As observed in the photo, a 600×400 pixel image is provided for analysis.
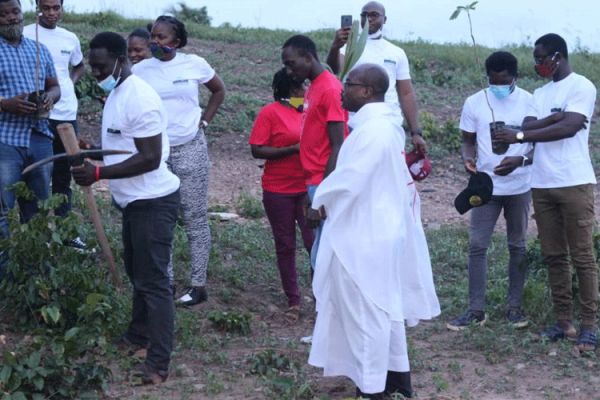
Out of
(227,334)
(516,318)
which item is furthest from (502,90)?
(227,334)

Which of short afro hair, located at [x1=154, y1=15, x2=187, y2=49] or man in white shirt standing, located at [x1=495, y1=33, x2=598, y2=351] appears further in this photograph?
short afro hair, located at [x1=154, y1=15, x2=187, y2=49]

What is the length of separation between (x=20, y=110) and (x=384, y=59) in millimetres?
2709

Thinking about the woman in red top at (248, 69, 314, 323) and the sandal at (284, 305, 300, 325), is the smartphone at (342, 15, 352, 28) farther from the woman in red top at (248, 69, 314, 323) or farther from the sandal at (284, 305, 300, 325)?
the sandal at (284, 305, 300, 325)

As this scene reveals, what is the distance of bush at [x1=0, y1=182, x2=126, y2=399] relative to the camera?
17.0 ft

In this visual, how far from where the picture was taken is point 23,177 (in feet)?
21.5

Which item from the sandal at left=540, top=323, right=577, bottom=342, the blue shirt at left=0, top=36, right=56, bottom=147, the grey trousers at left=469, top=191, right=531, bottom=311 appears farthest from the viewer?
the grey trousers at left=469, top=191, right=531, bottom=311

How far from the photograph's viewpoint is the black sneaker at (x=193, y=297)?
23.6 ft

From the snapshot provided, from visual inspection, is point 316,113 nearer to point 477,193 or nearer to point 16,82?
point 477,193

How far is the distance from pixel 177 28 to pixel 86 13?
9981 mm

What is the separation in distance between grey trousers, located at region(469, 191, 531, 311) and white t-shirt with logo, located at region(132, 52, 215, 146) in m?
2.09

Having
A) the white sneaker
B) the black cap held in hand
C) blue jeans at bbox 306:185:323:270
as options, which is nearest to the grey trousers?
the black cap held in hand

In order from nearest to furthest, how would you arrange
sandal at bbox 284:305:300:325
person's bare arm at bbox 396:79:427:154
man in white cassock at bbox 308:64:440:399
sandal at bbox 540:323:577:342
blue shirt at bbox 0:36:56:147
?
1. man in white cassock at bbox 308:64:440:399
2. blue shirt at bbox 0:36:56:147
3. sandal at bbox 540:323:577:342
4. sandal at bbox 284:305:300:325
5. person's bare arm at bbox 396:79:427:154

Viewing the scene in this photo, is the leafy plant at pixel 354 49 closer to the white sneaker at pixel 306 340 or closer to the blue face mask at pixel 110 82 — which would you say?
the blue face mask at pixel 110 82

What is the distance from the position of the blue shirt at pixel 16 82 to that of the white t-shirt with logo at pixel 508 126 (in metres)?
2.98
